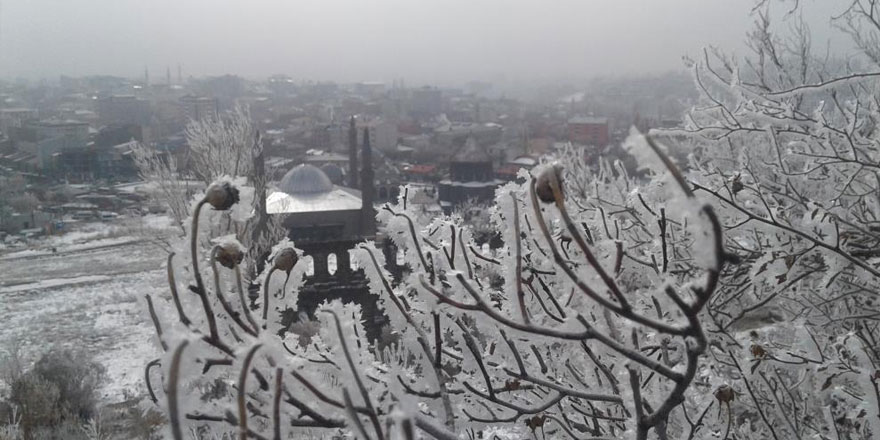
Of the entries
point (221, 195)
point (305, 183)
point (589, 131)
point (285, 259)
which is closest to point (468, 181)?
point (305, 183)

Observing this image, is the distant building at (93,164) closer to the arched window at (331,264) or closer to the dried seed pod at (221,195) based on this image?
the arched window at (331,264)

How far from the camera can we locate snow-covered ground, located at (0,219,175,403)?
13703 millimetres

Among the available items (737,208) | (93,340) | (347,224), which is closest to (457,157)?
(347,224)

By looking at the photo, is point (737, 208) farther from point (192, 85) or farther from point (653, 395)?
point (192, 85)

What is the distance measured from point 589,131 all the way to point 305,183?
33.1m

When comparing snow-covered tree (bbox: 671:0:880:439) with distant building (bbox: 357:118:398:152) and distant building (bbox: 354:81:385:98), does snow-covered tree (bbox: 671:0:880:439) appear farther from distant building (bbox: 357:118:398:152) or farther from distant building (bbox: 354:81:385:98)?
distant building (bbox: 354:81:385:98)

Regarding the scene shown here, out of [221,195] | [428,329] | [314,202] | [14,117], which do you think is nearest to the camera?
[221,195]

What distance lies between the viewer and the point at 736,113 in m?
2.68

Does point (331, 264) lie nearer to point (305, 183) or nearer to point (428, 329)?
point (305, 183)

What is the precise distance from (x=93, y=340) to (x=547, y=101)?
3106 inches

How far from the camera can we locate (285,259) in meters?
1.34

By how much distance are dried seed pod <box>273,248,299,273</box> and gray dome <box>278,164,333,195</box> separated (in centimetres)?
1838

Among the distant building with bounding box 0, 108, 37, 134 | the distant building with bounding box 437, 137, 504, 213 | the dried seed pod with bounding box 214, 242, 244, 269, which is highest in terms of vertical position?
the dried seed pod with bounding box 214, 242, 244, 269

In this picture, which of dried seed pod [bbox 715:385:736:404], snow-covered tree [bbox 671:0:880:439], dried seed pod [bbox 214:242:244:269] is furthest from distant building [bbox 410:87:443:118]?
dried seed pod [bbox 214:242:244:269]
